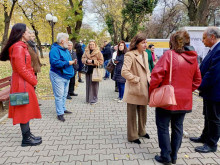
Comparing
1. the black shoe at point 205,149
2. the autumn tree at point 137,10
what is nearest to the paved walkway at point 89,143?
the black shoe at point 205,149

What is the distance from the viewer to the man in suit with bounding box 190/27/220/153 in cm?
298

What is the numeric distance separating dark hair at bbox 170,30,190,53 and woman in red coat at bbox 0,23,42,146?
2.28 meters

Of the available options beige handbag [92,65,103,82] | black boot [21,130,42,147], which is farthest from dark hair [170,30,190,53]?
beige handbag [92,65,103,82]

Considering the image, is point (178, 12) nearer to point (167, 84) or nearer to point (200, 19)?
point (200, 19)

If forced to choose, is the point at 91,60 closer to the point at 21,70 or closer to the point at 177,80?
the point at 21,70

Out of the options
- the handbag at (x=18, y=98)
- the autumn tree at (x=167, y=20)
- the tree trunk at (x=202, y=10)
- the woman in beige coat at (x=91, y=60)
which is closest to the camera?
the handbag at (x=18, y=98)

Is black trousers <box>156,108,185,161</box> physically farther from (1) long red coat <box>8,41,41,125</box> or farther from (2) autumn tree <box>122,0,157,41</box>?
(2) autumn tree <box>122,0,157,41</box>

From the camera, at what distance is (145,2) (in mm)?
15523

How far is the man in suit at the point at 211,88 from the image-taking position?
298cm

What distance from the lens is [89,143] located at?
11.5 ft

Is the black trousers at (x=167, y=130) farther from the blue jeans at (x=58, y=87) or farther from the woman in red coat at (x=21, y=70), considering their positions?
the blue jeans at (x=58, y=87)

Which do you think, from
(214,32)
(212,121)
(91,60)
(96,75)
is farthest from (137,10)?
(212,121)

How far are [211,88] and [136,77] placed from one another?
122cm

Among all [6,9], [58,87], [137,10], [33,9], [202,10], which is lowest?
[58,87]
